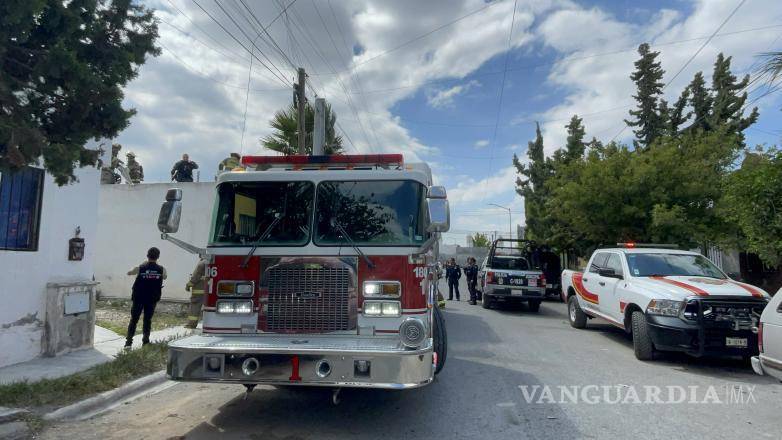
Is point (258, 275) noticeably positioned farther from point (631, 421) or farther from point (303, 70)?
point (303, 70)

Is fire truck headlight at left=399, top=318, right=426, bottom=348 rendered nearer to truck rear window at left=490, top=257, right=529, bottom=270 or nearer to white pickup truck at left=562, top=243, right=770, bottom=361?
white pickup truck at left=562, top=243, right=770, bottom=361

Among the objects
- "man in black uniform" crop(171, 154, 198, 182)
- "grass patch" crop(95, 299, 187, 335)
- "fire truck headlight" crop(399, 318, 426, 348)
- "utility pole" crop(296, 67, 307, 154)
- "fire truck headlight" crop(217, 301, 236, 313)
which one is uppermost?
"utility pole" crop(296, 67, 307, 154)

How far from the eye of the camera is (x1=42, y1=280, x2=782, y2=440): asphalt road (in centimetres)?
492

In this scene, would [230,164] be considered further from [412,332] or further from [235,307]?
[412,332]

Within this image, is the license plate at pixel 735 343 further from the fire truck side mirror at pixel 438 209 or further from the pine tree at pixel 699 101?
the pine tree at pixel 699 101

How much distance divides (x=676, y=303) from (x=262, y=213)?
20.0 ft

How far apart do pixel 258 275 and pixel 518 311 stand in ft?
39.9

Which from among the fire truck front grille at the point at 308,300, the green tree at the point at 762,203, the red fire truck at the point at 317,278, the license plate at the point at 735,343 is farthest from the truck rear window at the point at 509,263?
the fire truck front grille at the point at 308,300

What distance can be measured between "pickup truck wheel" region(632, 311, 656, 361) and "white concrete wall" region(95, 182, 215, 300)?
421 inches

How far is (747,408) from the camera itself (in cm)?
575

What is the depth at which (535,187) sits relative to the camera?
87.6 ft

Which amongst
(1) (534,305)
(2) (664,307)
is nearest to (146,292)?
(2) (664,307)

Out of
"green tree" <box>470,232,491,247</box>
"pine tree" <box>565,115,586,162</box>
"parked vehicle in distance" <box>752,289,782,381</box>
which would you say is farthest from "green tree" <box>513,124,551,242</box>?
"green tree" <box>470,232,491,247</box>

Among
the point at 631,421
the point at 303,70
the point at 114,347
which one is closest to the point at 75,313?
the point at 114,347
